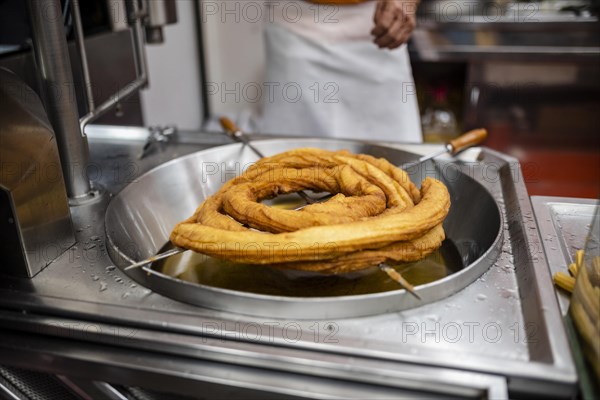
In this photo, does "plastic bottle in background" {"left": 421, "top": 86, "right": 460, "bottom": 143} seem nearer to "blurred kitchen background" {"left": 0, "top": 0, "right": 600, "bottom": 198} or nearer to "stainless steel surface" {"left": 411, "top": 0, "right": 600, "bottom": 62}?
"blurred kitchen background" {"left": 0, "top": 0, "right": 600, "bottom": 198}

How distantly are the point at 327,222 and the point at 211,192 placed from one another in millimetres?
391

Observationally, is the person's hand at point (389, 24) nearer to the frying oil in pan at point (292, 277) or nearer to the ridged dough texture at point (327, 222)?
the ridged dough texture at point (327, 222)

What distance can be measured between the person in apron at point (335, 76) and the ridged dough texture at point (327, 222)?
0.92 meters

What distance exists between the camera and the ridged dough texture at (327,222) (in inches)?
23.0

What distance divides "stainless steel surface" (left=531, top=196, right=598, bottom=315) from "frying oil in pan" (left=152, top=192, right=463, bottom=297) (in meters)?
0.13

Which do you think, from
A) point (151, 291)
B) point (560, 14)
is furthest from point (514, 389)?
point (560, 14)

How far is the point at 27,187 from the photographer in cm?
64

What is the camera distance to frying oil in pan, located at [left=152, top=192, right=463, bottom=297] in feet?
2.20

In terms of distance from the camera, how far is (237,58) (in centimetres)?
296

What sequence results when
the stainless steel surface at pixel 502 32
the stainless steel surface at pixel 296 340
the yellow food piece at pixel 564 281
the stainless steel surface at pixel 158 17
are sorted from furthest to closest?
the stainless steel surface at pixel 502 32 < the stainless steel surface at pixel 158 17 < the yellow food piece at pixel 564 281 < the stainless steel surface at pixel 296 340

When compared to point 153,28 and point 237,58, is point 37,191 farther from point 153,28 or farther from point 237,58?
point 237,58

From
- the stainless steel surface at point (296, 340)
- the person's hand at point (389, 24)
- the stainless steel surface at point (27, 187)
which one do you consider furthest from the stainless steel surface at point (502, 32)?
the stainless steel surface at point (27, 187)

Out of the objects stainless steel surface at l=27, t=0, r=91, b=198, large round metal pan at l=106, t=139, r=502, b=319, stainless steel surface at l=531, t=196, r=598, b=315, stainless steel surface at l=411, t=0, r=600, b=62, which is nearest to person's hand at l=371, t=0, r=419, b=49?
large round metal pan at l=106, t=139, r=502, b=319

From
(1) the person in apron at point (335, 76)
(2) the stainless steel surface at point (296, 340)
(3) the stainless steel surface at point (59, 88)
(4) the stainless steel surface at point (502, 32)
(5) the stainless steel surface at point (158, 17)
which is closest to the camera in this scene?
(2) the stainless steel surface at point (296, 340)
